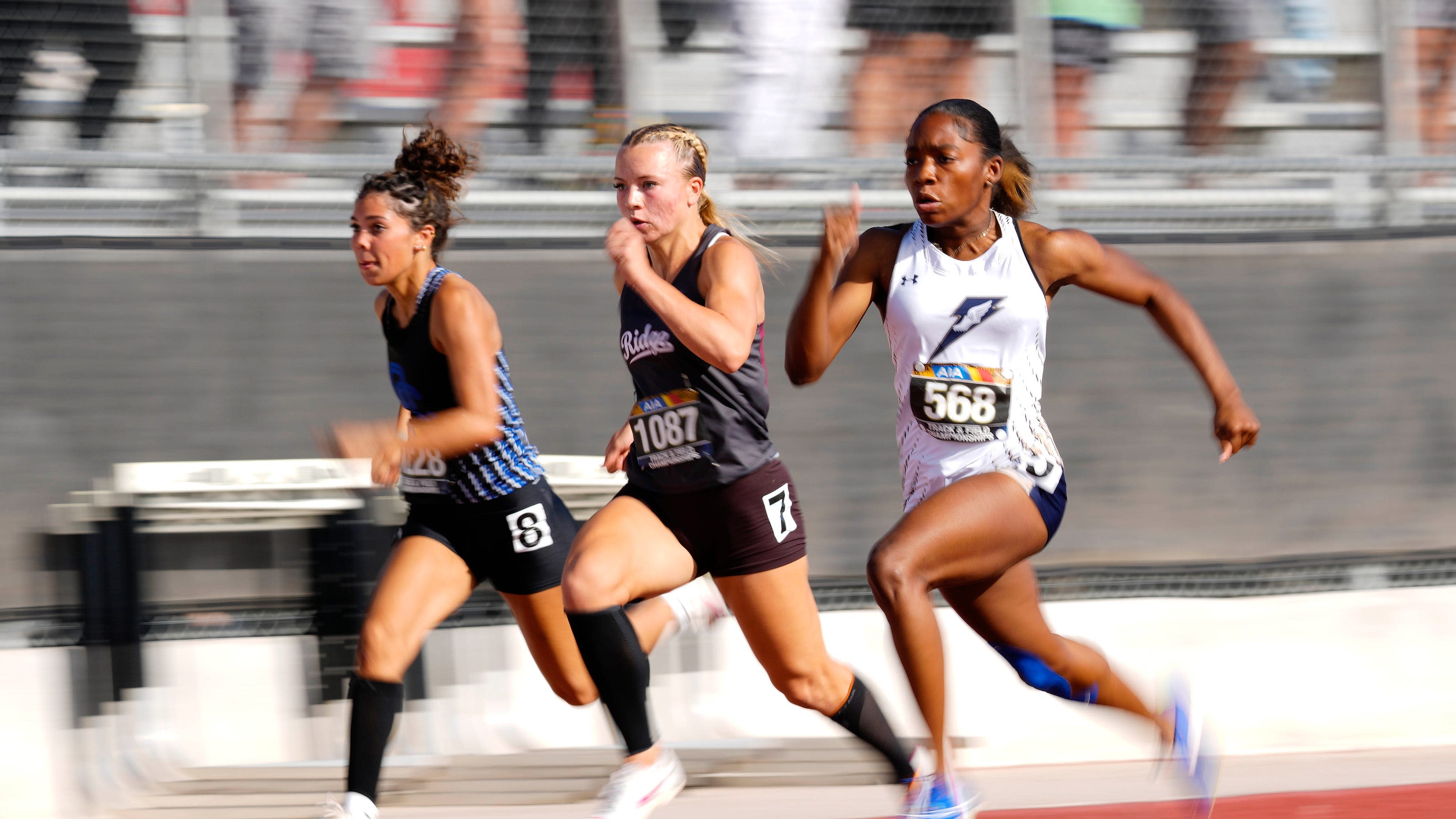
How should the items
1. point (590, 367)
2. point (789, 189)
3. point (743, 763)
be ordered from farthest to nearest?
point (789, 189), point (590, 367), point (743, 763)

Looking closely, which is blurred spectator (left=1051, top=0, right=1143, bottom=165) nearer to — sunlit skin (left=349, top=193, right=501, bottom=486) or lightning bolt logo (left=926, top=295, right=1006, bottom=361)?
lightning bolt logo (left=926, top=295, right=1006, bottom=361)

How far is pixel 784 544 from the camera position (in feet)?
12.1

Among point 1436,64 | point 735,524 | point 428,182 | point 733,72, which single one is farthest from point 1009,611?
point 1436,64

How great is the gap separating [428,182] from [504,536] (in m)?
1.05

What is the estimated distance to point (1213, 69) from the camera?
6.84m

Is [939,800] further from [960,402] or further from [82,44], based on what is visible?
[82,44]

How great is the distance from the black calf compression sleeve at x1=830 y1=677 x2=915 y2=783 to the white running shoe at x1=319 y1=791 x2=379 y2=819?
1.21m

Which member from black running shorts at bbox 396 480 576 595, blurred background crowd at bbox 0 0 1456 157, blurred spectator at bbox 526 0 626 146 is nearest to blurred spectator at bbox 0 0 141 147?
blurred background crowd at bbox 0 0 1456 157

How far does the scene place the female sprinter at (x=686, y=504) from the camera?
11.7 feet

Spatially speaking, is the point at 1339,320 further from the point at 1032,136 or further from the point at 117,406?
the point at 117,406

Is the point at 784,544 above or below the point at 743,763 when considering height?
above

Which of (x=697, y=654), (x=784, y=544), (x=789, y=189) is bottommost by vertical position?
(x=697, y=654)

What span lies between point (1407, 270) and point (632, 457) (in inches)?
168

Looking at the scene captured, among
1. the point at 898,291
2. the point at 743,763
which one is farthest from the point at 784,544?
the point at 743,763
